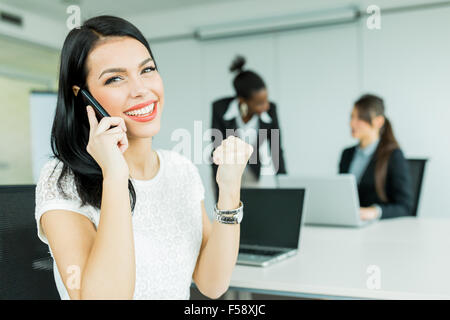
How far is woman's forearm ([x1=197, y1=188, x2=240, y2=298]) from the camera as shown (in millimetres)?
1137

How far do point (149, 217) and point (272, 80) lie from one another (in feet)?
12.3

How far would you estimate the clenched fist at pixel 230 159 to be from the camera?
1087 millimetres

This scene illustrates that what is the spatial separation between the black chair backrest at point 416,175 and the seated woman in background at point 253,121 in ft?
2.87

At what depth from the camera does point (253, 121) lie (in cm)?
320

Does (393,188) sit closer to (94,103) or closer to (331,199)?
(331,199)

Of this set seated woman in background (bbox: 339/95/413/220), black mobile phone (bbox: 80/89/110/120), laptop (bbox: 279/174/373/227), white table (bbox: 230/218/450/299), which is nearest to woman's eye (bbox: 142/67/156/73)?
black mobile phone (bbox: 80/89/110/120)

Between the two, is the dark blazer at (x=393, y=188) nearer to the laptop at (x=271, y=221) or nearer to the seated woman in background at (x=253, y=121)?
the seated woman in background at (x=253, y=121)

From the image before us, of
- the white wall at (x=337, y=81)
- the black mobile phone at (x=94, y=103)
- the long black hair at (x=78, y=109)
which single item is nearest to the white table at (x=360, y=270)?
the long black hair at (x=78, y=109)

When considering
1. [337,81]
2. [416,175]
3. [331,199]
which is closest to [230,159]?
[331,199]

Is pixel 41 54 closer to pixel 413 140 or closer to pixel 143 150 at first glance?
pixel 413 140

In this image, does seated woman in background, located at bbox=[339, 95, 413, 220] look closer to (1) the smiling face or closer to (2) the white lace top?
(2) the white lace top

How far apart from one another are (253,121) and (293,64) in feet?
5.58
